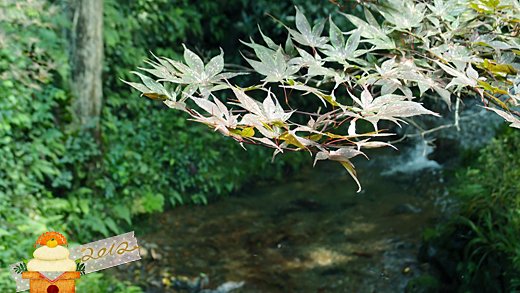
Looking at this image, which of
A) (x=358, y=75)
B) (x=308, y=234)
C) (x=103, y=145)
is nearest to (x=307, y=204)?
(x=308, y=234)

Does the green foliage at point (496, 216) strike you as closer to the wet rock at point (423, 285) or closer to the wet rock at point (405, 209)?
the wet rock at point (423, 285)

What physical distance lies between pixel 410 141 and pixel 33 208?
6.39m

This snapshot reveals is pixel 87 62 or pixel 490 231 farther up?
pixel 87 62

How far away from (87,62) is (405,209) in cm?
406

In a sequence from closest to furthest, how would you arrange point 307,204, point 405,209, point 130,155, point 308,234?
point 130,155 → point 308,234 → point 405,209 → point 307,204

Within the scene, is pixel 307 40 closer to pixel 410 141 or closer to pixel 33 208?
pixel 33 208

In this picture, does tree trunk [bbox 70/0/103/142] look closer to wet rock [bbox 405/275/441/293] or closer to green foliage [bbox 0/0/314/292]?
green foliage [bbox 0/0/314/292]

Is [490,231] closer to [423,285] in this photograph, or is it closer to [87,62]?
[423,285]

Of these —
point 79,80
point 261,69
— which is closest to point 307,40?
point 261,69

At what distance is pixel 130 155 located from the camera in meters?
6.77

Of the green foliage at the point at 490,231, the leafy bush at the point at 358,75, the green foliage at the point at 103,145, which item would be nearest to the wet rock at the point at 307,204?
the green foliage at the point at 103,145

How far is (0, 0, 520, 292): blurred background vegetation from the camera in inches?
194

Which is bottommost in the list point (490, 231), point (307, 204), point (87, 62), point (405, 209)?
point (405, 209)

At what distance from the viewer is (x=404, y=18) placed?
1.96 m
